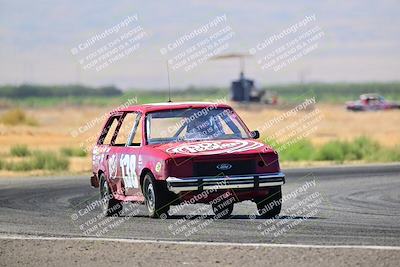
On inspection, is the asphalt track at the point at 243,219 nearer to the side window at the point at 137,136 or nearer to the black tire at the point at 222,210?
the black tire at the point at 222,210

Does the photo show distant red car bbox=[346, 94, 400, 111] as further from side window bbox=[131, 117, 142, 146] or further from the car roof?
the car roof

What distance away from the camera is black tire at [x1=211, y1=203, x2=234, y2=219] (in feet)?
56.5

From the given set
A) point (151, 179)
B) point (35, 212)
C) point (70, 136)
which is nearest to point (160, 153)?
point (151, 179)

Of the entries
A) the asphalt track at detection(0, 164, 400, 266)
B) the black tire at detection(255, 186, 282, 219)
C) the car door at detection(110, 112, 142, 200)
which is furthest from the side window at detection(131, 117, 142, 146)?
the black tire at detection(255, 186, 282, 219)

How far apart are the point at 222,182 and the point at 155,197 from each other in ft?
3.15

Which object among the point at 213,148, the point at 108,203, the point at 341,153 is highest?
the point at 213,148

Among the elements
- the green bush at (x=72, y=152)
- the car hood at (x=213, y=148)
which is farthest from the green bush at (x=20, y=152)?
the car hood at (x=213, y=148)

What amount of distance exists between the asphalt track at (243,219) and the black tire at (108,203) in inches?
7.7

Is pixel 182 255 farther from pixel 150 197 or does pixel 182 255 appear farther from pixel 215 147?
pixel 150 197

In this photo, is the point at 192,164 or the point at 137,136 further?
the point at 137,136

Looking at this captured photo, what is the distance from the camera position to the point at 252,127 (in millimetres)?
69750

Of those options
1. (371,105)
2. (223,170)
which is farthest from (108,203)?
(371,105)

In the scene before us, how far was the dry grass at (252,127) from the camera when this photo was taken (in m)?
52.1

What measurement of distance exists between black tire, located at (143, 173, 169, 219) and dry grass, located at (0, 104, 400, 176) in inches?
677
